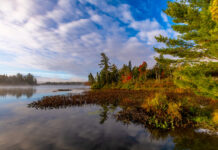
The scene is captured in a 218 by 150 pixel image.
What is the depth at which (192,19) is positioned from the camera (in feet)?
29.2

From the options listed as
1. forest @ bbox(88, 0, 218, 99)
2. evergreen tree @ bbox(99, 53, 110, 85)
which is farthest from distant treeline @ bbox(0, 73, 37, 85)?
forest @ bbox(88, 0, 218, 99)

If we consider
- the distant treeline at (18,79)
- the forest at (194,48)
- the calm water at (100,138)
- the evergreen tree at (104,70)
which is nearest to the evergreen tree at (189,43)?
the forest at (194,48)

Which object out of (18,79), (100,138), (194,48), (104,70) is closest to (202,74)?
(194,48)

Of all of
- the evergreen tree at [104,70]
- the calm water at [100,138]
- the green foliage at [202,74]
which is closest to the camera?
the calm water at [100,138]

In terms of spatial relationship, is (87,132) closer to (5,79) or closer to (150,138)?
(150,138)

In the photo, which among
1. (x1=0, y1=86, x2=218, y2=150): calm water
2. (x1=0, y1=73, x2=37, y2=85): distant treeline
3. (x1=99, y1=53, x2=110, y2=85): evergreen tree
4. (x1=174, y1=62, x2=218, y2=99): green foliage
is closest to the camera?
(x1=0, y1=86, x2=218, y2=150): calm water

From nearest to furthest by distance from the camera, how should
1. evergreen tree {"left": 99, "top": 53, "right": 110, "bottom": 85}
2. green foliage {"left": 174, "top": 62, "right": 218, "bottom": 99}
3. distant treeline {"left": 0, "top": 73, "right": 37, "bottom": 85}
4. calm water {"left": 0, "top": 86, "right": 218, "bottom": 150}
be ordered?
calm water {"left": 0, "top": 86, "right": 218, "bottom": 150} < green foliage {"left": 174, "top": 62, "right": 218, "bottom": 99} < evergreen tree {"left": 99, "top": 53, "right": 110, "bottom": 85} < distant treeline {"left": 0, "top": 73, "right": 37, "bottom": 85}

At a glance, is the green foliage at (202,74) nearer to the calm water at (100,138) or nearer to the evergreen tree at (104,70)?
the calm water at (100,138)

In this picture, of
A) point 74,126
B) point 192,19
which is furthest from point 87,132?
point 192,19

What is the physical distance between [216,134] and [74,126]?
8.23 meters

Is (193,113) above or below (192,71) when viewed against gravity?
below

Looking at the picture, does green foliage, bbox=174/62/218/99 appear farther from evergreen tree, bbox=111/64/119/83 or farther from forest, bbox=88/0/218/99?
evergreen tree, bbox=111/64/119/83

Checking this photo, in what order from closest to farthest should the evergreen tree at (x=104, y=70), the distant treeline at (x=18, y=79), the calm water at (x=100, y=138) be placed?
the calm water at (x=100, y=138) < the evergreen tree at (x=104, y=70) < the distant treeline at (x=18, y=79)

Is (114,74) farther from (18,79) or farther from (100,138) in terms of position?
(18,79)
